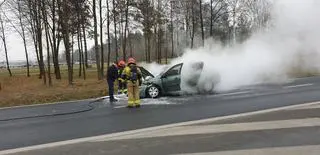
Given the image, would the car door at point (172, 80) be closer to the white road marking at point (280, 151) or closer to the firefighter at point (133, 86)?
the firefighter at point (133, 86)

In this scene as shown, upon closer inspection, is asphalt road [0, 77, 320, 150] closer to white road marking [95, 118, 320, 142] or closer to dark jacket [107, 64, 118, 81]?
white road marking [95, 118, 320, 142]

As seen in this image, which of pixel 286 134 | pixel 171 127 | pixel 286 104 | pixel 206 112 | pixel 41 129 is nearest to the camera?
pixel 286 134

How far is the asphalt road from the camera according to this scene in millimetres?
9477

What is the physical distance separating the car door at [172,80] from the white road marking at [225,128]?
295 inches

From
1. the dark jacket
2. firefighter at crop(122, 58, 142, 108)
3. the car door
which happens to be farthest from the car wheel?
firefighter at crop(122, 58, 142, 108)

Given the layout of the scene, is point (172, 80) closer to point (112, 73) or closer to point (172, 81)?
point (172, 81)

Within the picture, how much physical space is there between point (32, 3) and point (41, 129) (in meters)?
20.9

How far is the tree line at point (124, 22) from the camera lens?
2982 cm

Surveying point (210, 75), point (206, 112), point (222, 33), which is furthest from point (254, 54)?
point (222, 33)

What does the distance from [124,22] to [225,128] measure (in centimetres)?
3008

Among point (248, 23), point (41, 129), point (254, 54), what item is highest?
point (248, 23)

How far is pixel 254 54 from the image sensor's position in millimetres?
23422

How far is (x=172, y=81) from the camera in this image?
16.9 m

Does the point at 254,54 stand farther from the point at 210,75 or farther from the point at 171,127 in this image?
the point at 171,127
